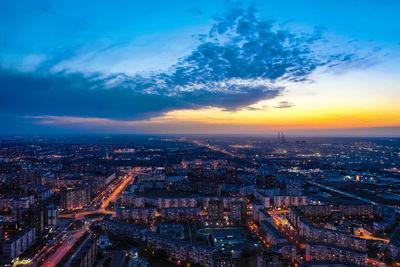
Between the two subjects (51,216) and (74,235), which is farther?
(51,216)

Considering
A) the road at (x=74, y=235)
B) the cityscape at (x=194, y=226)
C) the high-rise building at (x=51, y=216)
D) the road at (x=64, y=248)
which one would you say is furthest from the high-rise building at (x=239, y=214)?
the high-rise building at (x=51, y=216)

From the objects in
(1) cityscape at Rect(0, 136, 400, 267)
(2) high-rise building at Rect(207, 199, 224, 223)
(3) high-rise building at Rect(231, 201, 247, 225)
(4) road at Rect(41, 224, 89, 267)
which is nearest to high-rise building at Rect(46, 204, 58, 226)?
(1) cityscape at Rect(0, 136, 400, 267)

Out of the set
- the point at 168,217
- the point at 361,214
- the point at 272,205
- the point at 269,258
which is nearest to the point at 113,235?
the point at 168,217

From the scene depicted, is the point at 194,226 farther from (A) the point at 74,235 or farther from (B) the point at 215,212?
(A) the point at 74,235

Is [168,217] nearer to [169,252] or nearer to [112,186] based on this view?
[169,252]

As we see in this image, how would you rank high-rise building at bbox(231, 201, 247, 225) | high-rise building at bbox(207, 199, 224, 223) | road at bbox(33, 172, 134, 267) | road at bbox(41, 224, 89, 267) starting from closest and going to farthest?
road at bbox(41, 224, 89, 267) < road at bbox(33, 172, 134, 267) < high-rise building at bbox(231, 201, 247, 225) < high-rise building at bbox(207, 199, 224, 223)

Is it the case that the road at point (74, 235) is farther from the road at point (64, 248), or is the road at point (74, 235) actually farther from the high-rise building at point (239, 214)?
the high-rise building at point (239, 214)

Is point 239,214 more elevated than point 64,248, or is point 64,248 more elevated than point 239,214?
point 239,214

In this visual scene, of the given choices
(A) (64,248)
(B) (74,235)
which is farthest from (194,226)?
(A) (64,248)

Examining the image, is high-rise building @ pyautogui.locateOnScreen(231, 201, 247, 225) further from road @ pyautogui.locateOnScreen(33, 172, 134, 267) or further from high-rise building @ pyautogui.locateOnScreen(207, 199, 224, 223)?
road @ pyautogui.locateOnScreen(33, 172, 134, 267)

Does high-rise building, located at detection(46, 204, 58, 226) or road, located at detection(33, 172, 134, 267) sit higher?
high-rise building, located at detection(46, 204, 58, 226)

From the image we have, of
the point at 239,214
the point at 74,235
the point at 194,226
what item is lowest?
the point at 194,226
